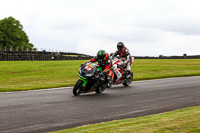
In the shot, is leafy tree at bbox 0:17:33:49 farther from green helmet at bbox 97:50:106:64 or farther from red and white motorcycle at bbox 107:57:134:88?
green helmet at bbox 97:50:106:64

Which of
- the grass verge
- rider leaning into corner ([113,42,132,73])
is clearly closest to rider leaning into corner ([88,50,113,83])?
rider leaning into corner ([113,42,132,73])

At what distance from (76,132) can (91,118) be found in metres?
1.73

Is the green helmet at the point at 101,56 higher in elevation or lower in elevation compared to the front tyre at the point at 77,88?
higher

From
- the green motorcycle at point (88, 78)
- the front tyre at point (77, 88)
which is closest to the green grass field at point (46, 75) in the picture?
the front tyre at point (77, 88)

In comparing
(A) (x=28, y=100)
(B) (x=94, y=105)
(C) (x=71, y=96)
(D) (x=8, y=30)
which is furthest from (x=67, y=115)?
(D) (x=8, y=30)

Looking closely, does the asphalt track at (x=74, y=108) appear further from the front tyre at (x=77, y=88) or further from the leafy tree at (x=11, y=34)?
the leafy tree at (x=11, y=34)

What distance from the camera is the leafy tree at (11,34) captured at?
90681 millimetres

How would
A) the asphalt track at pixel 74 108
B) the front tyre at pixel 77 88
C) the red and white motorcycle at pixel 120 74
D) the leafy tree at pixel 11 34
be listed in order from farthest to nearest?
the leafy tree at pixel 11 34 → the red and white motorcycle at pixel 120 74 → the front tyre at pixel 77 88 → the asphalt track at pixel 74 108

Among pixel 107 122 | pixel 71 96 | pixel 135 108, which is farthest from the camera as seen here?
pixel 71 96

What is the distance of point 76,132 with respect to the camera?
6.12 m

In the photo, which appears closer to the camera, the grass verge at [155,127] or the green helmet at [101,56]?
the grass verge at [155,127]

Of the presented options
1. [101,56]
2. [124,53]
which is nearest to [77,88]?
[101,56]

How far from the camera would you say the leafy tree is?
3570 inches

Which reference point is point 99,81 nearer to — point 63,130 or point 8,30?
point 63,130
